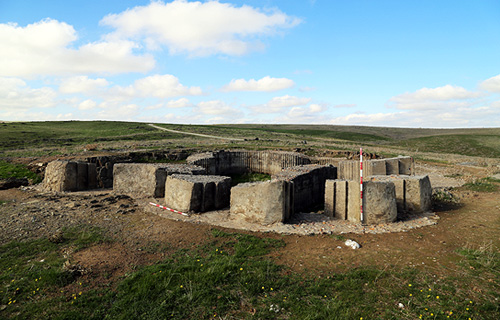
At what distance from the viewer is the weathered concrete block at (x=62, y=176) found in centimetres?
1297

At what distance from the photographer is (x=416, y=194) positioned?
9555mm

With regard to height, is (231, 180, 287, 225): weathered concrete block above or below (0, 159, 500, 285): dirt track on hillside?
above

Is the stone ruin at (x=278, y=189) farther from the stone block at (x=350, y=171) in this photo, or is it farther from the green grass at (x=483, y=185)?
the green grass at (x=483, y=185)

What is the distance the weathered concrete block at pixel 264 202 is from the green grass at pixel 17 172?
43.1 ft

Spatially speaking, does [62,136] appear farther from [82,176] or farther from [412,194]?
[412,194]

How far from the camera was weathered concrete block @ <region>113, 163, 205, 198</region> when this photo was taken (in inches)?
466

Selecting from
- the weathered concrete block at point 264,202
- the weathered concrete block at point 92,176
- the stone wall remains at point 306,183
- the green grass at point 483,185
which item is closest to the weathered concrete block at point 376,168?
the stone wall remains at point 306,183

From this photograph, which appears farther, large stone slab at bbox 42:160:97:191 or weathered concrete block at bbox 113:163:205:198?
large stone slab at bbox 42:160:97:191

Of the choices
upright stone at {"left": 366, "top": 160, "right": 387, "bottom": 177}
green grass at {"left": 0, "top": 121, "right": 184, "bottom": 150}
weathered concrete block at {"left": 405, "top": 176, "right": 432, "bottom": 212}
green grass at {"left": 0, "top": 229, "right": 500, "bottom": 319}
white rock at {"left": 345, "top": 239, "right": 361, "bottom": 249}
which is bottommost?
green grass at {"left": 0, "top": 229, "right": 500, "bottom": 319}

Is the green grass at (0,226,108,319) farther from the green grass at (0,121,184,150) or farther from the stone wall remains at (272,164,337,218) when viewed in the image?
the green grass at (0,121,184,150)

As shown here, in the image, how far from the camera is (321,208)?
1165 cm

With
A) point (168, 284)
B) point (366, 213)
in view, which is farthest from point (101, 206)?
point (366, 213)

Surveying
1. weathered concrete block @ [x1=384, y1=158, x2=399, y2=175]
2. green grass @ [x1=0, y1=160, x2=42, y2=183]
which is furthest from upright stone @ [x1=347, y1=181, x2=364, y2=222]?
green grass @ [x1=0, y1=160, x2=42, y2=183]

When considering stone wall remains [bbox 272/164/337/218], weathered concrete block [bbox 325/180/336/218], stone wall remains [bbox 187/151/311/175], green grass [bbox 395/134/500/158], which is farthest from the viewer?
green grass [bbox 395/134/500/158]
